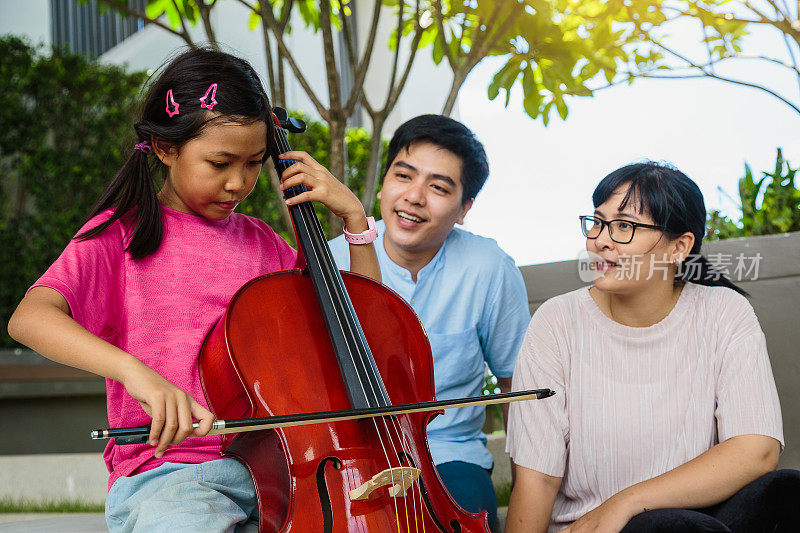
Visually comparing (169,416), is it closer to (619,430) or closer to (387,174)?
(619,430)

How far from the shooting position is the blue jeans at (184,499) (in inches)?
42.9

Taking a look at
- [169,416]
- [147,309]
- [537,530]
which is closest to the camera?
[169,416]

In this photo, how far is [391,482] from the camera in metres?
1.12

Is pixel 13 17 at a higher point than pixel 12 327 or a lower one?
higher

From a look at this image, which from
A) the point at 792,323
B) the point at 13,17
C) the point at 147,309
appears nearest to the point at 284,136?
the point at 147,309

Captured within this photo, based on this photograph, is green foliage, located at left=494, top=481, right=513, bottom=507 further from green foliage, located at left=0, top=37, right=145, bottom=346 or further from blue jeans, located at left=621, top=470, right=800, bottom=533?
green foliage, located at left=0, top=37, right=145, bottom=346

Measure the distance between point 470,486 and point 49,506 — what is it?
2004 mm

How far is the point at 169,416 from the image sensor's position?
954 mm

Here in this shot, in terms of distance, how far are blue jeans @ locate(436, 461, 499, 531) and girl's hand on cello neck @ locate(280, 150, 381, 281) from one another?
1.51 ft

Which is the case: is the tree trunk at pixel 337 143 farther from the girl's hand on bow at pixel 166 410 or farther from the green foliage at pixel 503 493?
the girl's hand on bow at pixel 166 410

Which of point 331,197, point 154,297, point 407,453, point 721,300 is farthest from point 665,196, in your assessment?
Answer: point 154,297

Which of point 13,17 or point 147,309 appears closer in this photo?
point 147,309

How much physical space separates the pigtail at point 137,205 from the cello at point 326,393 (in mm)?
192

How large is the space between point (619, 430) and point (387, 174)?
0.87m
